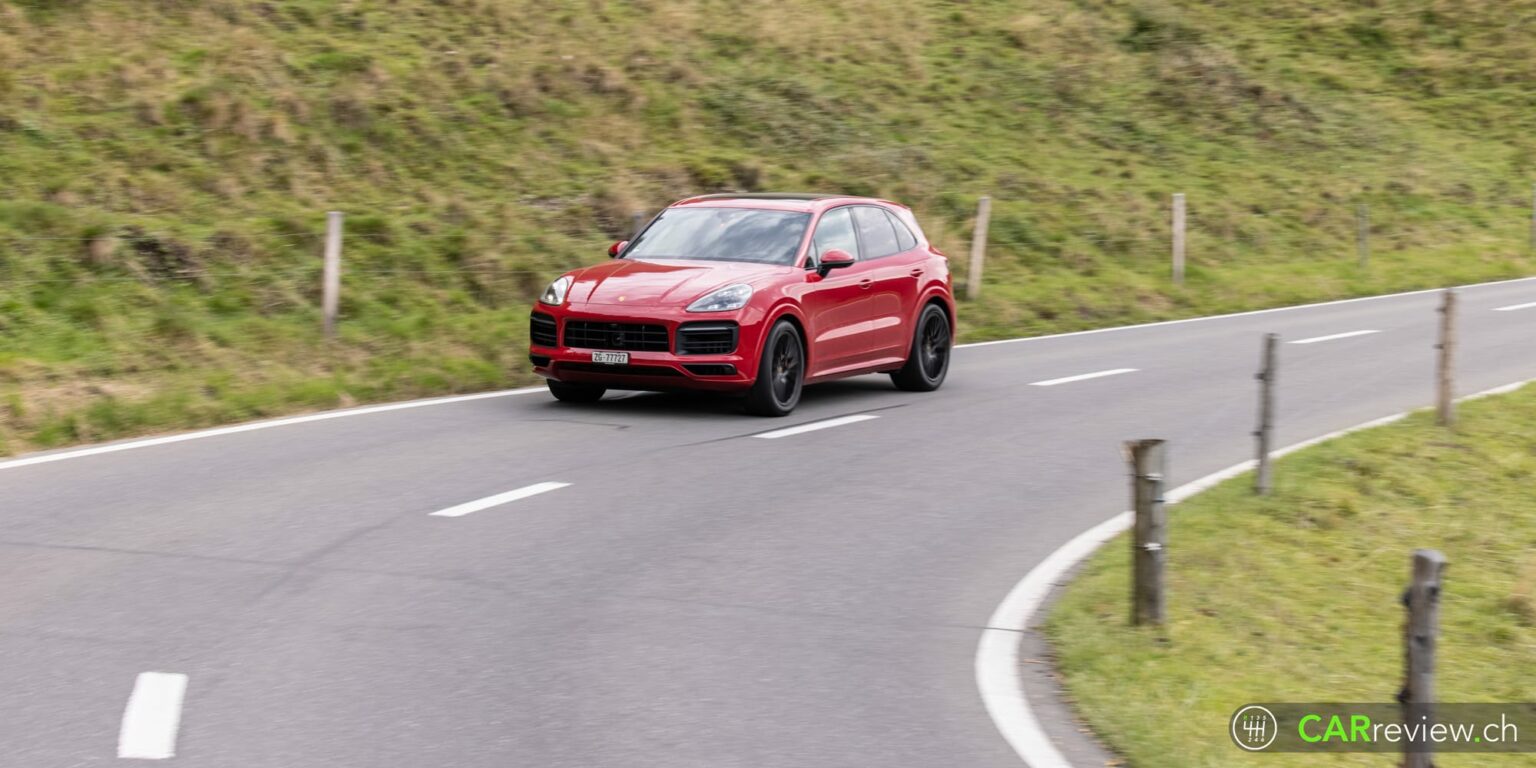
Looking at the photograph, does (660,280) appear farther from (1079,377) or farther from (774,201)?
(1079,377)

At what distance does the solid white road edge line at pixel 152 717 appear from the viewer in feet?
18.4

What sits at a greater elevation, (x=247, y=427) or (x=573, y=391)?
(x=573, y=391)

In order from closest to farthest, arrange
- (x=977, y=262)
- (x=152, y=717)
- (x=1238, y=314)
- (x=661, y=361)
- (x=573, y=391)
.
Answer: (x=152, y=717) < (x=661, y=361) < (x=573, y=391) < (x=977, y=262) < (x=1238, y=314)

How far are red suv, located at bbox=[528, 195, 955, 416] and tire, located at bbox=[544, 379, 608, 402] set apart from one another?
0.01 m

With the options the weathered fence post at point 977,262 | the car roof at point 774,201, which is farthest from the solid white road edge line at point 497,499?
the weathered fence post at point 977,262

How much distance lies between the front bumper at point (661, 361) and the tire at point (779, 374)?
Answer: 0.13m

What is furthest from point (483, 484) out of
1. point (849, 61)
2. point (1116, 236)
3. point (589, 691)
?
point (849, 61)

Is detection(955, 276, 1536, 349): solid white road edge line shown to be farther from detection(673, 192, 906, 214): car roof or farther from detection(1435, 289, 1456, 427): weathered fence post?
detection(1435, 289, 1456, 427): weathered fence post

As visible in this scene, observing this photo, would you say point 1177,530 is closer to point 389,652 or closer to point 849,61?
point 389,652

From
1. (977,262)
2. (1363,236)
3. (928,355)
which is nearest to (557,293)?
(928,355)

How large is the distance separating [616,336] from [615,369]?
238 millimetres

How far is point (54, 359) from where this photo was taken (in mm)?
13875

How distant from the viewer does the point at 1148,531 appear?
7703 mm

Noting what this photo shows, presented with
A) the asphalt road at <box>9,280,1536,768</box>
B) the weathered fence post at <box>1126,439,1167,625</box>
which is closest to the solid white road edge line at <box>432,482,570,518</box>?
the asphalt road at <box>9,280,1536,768</box>
